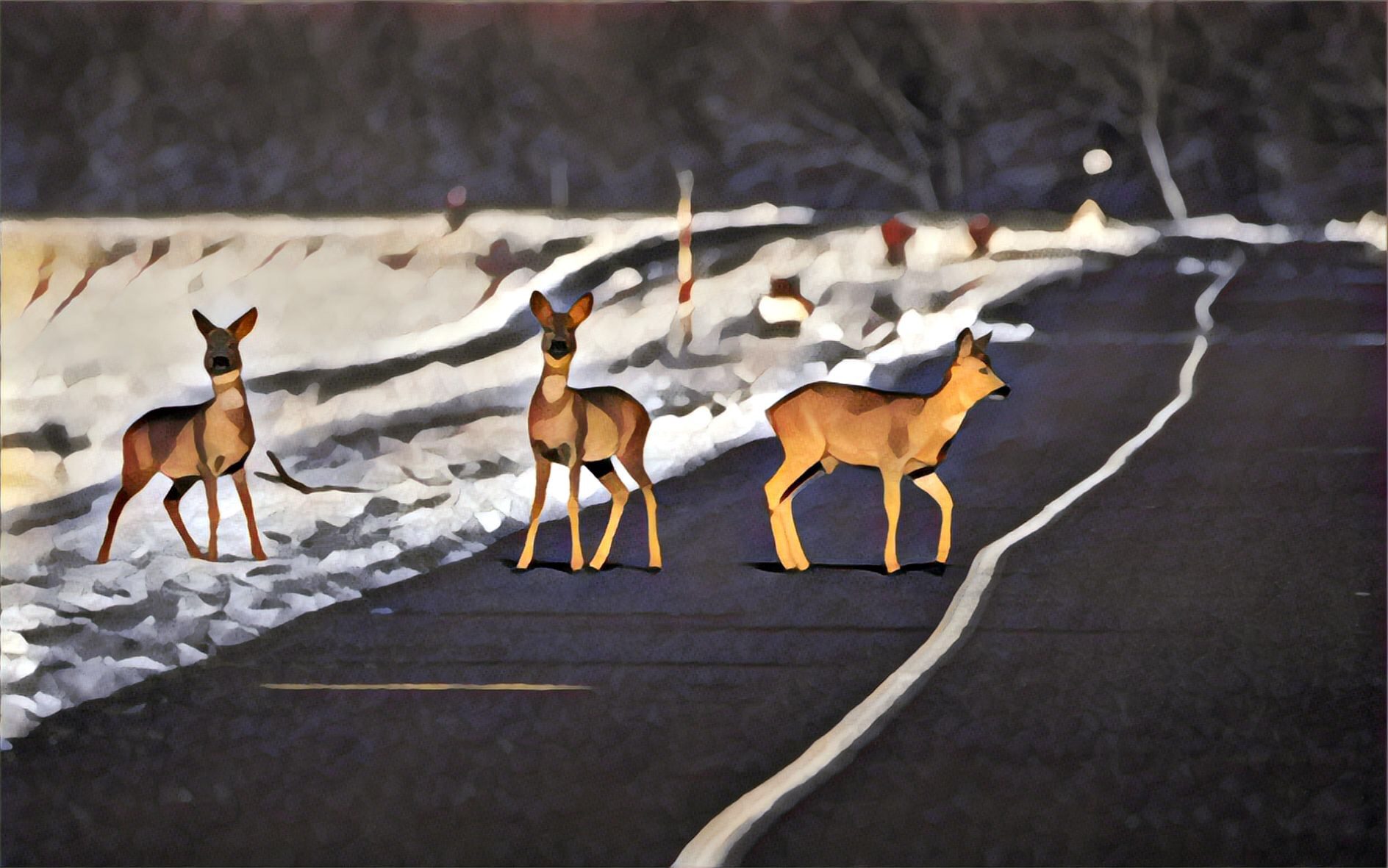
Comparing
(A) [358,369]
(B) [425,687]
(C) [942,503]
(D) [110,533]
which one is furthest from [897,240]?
(D) [110,533]

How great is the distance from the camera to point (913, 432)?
2117mm

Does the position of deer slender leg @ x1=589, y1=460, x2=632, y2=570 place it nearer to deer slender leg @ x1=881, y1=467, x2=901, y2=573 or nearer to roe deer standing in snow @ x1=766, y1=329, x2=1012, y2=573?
roe deer standing in snow @ x1=766, y1=329, x2=1012, y2=573

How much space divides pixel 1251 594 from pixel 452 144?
1.46 meters

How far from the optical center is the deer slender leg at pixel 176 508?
218cm

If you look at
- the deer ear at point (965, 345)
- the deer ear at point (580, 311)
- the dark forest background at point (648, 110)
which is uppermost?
the dark forest background at point (648, 110)

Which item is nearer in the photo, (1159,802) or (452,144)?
(1159,802)

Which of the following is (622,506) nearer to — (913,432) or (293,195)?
(913,432)

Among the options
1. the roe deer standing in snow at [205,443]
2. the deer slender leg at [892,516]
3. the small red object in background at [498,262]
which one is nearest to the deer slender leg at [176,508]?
the roe deer standing in snow at [205,443]

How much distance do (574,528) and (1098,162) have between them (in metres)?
1.03

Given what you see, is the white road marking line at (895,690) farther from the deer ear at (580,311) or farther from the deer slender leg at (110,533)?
the deer slender leg at (110,533)

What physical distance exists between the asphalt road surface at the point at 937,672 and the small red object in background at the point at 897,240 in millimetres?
186

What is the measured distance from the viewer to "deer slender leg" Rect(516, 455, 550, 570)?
7.08ft

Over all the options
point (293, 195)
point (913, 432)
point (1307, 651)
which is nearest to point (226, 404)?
point (293, 195)

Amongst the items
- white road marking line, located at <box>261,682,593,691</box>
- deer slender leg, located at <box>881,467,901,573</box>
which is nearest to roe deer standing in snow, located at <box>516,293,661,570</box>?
white road marking line, located at <box>261,682,593,691</box>
